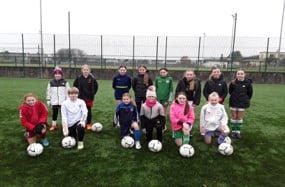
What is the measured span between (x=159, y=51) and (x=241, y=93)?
14.8 m

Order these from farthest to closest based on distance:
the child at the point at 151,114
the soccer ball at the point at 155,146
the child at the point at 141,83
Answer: the child at the point at 141,83, the child at the point at 151,114, the soccer ball at the point at 155,146

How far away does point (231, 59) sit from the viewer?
64.6 feet

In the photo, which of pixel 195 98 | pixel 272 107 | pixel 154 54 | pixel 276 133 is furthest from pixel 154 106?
pixel 154 54

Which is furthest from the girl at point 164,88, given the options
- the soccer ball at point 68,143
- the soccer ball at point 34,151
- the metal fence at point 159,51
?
the metal fence at point 159,51

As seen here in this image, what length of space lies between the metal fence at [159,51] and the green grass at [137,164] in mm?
14771

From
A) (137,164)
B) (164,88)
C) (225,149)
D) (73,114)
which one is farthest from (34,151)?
(225,149)

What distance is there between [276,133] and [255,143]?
3.57ft

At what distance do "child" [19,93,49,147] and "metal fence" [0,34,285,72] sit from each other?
15662mm

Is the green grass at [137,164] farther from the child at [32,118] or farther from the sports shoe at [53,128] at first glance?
the child at [32,118]

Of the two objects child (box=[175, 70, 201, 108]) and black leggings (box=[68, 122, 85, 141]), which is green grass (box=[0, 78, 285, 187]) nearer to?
black leggings (box=[68, 122, 85, 141])

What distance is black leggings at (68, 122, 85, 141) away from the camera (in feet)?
15.4

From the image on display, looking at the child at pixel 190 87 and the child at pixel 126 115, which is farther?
the child at pixel 190 87

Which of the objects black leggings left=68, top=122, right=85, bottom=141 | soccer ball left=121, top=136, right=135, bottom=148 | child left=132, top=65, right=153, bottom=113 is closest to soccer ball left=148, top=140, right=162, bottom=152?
soccer ball left=121, top=136, right=135, bottom=148

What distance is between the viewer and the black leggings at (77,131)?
4.68 meters
